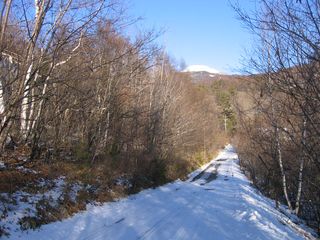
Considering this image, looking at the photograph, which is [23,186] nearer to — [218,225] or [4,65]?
[4,65]

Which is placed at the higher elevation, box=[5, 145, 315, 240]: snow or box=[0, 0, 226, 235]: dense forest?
box=[0, 0, 226, 235]: dense forest

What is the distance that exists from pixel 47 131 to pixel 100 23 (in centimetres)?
665

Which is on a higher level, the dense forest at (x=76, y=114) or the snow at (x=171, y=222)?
the dense forest at (x=76, y=114)

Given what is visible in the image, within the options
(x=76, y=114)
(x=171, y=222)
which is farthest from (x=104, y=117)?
(x=171, y=222)

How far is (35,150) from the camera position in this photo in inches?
599

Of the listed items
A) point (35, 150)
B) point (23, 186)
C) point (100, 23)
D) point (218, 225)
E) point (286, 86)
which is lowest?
point (218, 225)

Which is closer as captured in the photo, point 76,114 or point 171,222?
point 171,222

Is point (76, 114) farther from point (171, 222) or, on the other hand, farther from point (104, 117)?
point (171, 222)

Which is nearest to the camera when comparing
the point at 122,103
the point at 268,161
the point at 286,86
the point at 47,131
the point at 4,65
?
the point at 286,86

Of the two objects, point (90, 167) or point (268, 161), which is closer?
point (90, 167)

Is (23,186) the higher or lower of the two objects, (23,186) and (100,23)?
the lower

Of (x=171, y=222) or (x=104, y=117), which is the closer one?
(x=171, y=222)

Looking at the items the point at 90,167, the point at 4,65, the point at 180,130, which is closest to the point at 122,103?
the point at 90,167

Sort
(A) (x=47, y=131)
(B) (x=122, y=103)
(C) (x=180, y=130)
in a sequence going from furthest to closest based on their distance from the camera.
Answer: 1. (C) (x=180, y=130)
2. (B) (x=122, y=103)
3. (A) (x=47, y=131)
